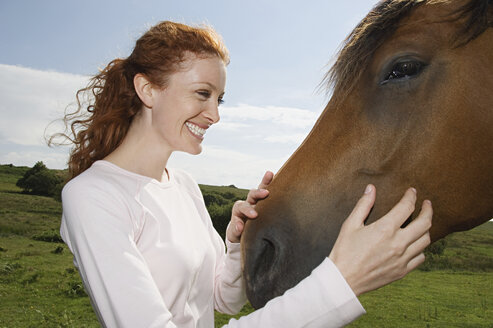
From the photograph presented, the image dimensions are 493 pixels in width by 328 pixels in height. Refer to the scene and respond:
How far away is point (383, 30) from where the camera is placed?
1702 millimetres

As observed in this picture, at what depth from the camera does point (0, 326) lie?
1519cm

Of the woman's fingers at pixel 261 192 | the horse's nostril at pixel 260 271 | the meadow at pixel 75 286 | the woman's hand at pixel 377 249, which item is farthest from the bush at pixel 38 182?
the woman's hand at pixel 377 249

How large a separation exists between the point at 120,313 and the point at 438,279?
44.1 m

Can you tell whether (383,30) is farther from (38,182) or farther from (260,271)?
(38,182)

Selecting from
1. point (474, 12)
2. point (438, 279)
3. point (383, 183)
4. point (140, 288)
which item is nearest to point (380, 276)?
point (383, 183)

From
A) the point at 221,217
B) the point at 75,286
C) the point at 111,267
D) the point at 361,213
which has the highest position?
the point at 361,213

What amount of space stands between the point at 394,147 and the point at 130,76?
4.80 ft

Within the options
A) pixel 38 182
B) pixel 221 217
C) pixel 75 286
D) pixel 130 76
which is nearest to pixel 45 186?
pixel 38 182

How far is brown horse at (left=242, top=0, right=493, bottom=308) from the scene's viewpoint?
5.13 ft

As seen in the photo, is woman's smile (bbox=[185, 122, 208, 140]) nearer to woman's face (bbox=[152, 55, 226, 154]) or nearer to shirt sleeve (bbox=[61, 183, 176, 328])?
woman's face (bbox=[152, 55, 226, 154])

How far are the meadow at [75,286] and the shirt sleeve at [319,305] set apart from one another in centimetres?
1223

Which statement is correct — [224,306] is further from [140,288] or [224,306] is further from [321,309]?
[321,309]

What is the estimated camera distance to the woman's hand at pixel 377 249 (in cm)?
121

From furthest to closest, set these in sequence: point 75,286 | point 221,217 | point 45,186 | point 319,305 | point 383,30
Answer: point 45,186 < point 221,217 < point 75,286 < point 383,30 < point 319,305
